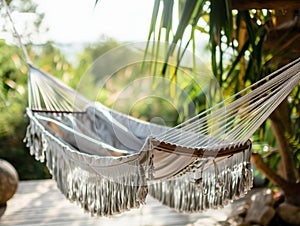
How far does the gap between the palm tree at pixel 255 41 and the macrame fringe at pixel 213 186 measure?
41 centimetres

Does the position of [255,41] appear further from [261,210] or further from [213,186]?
[261,210]

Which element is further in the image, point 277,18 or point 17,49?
point 17,49

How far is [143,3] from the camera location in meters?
3.74

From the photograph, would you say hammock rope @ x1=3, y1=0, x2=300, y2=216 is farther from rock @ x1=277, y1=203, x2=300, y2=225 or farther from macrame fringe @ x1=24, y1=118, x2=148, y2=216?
rock @ x1=277, y1=203, x2=300, y2=225

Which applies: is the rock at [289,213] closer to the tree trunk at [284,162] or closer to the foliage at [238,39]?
the tree trunk at [284,162]

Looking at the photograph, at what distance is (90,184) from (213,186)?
47 centimetres

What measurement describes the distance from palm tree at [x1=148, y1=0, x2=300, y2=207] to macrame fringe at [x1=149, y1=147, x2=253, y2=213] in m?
0.41

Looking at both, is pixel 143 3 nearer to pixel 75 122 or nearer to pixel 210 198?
pixel 75 122

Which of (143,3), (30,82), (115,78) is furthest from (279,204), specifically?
(115,78)

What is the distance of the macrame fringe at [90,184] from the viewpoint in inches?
68.3

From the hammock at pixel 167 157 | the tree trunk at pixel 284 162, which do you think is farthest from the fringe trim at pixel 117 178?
the tree trunk at pixel 284 162

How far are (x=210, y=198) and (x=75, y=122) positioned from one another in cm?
80

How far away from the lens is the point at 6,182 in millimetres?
2988

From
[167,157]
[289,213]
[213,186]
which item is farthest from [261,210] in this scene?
[167,157]
